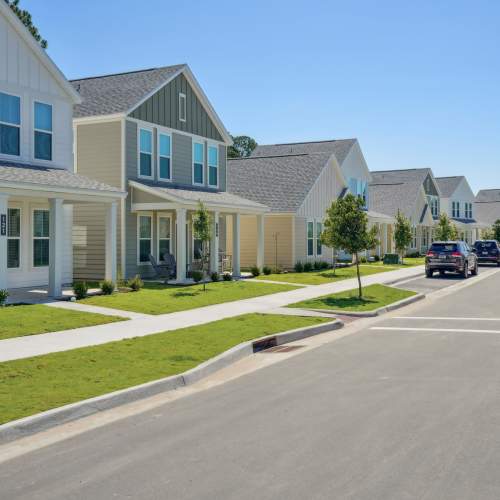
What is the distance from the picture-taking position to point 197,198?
24.9 metres

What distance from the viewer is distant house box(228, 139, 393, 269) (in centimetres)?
3447

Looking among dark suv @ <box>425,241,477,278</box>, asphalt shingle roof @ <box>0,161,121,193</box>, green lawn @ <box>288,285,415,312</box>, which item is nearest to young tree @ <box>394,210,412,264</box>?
dark suv @ <box>425,241,477,278</box>

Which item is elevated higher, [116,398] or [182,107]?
[182,107]

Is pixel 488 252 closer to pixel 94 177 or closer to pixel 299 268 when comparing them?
pixel 299 268

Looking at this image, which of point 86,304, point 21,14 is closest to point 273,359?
point 86,304

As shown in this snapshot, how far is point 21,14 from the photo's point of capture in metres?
38.8

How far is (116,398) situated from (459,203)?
68676 millimetres

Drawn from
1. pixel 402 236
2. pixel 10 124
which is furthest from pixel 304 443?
pixel 402 236

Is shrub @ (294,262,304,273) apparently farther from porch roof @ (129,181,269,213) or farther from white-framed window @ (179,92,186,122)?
white-framed window @ (179,92,186,122)

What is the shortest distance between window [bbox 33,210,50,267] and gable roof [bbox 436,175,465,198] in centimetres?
5553

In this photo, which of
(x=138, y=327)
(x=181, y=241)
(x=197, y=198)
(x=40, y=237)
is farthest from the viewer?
(x=197, y=198)

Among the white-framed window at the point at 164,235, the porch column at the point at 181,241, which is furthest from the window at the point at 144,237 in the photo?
the porch column at the point at 181,241

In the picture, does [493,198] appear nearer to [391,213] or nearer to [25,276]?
[391,213]

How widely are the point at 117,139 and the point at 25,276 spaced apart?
643cm
